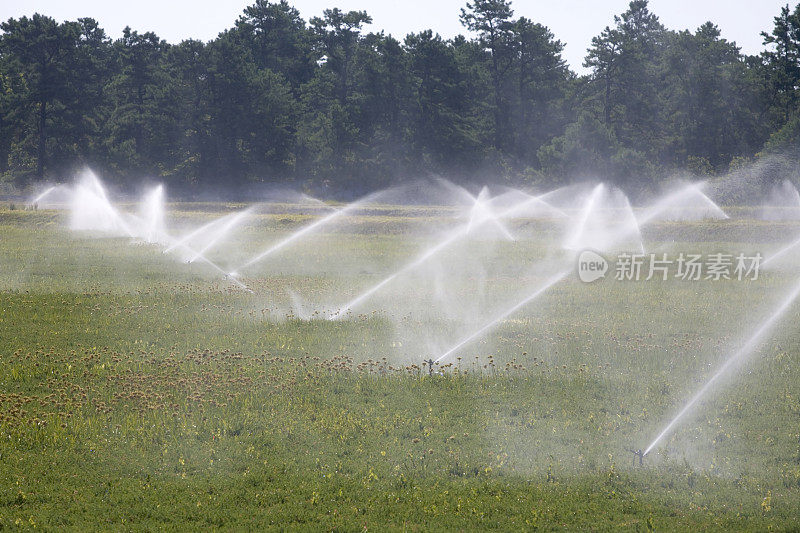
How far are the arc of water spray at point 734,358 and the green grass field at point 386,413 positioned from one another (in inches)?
7.8

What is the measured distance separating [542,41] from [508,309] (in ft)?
276

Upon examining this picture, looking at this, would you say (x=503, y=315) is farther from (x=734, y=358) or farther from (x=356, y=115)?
(x=356, y=115)

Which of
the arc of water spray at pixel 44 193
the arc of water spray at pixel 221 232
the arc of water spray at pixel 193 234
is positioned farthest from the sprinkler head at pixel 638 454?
the arc of water spray at pixel 44 193

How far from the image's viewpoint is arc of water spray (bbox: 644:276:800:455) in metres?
13.3

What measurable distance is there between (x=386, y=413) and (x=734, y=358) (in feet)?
28.9

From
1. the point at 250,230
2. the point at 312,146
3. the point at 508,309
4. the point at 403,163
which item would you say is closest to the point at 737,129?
the point at 403,163

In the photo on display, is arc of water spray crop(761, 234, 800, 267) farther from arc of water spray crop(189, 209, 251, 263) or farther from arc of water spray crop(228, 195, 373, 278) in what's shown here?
arc of water spray crop(189, 209, 251, 263)

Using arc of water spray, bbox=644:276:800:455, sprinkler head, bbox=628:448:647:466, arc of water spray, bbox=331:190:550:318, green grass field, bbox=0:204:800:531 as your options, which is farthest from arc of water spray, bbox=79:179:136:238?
sprinkler head, bbox=628:448:647:466

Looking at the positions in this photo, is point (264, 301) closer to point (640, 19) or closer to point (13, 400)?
point (13, 400)

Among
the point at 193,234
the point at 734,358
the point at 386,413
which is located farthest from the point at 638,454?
the point at 193,234

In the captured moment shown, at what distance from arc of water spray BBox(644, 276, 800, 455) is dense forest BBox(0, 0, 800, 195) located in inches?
2290

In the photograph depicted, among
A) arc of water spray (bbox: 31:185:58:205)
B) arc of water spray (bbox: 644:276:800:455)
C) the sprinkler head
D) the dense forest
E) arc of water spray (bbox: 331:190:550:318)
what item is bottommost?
the sprinkler head

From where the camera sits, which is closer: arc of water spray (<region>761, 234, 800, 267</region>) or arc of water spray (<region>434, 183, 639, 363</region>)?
arc of water spray (<region>434, 183, 639, 363</region>)

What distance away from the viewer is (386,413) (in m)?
13.9
